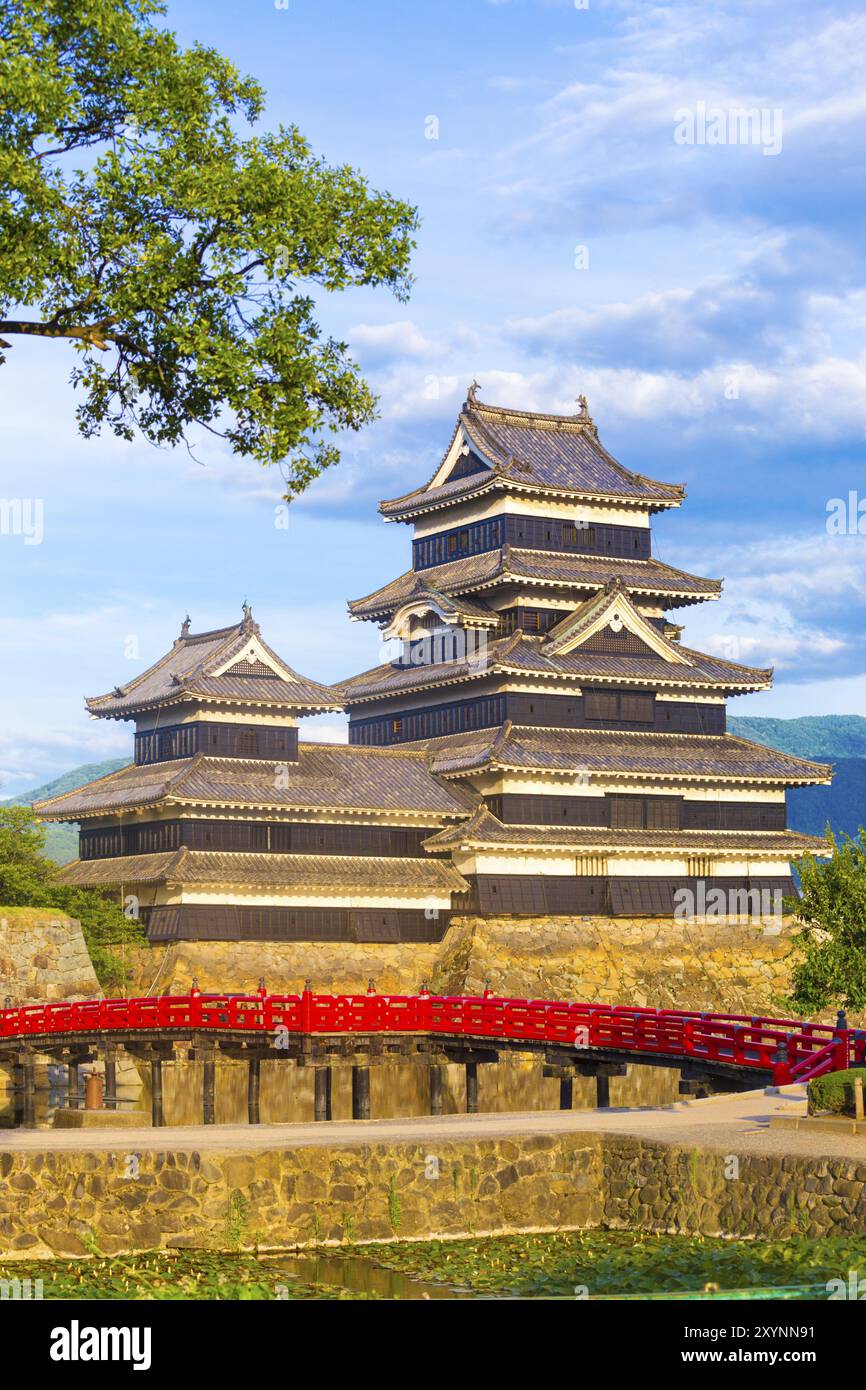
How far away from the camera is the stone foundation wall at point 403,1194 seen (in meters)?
24.7

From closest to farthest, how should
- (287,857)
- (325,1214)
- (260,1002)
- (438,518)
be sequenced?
(325,1214), (260,1002), (287,857), (438,518)

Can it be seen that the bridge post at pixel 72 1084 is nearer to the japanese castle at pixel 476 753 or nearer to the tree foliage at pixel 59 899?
the tree foliage at pixel 59 899

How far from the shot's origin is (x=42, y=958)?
5869 cm

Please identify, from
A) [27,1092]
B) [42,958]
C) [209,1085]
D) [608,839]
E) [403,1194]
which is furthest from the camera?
[608,839]

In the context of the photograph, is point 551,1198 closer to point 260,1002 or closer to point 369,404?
point 369,404

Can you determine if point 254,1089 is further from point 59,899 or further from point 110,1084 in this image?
point 59,899

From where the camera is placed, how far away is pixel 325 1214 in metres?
26.2

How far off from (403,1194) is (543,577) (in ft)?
157

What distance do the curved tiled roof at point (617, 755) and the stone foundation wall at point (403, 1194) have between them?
39979 millimetres

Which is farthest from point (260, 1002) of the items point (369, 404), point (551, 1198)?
point (369, 404)

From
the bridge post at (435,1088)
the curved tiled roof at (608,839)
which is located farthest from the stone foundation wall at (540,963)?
the bridge post at (435,1088)

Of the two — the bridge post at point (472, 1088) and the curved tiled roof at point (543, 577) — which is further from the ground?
the curved tiled roof at point (543, 577)

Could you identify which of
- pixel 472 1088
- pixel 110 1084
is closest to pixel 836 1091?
pixel 472 1088
